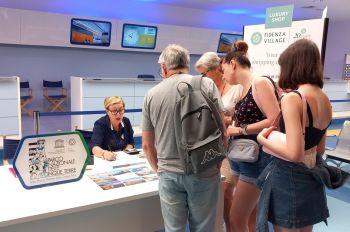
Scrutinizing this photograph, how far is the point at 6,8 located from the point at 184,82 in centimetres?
716

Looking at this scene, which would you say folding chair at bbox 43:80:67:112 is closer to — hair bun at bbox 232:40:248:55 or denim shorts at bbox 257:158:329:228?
hair bun at bbox 232:40:248:55

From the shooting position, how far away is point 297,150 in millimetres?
1495

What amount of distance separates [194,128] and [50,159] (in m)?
0.82

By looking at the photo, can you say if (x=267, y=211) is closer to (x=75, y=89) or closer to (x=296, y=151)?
(x=296, y=151)

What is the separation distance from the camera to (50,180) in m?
1.91

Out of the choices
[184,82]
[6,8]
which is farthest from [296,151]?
[6,8]

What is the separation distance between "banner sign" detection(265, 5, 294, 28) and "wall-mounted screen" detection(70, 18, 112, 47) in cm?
593

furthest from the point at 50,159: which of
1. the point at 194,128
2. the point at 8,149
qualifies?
the point at 8,149

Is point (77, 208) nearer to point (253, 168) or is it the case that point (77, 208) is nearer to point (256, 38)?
point (253, 168)

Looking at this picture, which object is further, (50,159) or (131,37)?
(131,37)

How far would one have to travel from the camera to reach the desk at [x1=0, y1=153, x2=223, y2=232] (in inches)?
65.1

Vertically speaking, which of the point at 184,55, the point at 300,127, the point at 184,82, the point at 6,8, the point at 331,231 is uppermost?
the point at 6,8

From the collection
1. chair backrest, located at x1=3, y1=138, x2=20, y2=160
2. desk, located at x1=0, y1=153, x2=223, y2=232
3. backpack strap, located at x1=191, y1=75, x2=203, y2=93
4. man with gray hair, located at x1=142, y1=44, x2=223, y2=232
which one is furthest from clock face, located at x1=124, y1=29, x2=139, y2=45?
backpack strap, located at x1=191, y1=75, x2=203, y2=93

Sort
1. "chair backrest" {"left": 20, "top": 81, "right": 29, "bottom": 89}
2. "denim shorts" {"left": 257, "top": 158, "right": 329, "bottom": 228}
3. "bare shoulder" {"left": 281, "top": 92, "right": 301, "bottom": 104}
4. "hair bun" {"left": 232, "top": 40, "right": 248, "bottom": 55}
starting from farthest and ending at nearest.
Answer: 1. "chair backrest" {"left": 20, "top": 81, "right": 29, "bottom": 89}
2. "hair bun" {"left": 232, "top": 40, "right": 248, "bottom": 55}
3. "denim shorts" {"left": 257, "top": 158, "right": 329, "bottom": 228}
4. "bare shoulder" {"left": 281, "top": 92, "right": 301, "bottom": 104}
